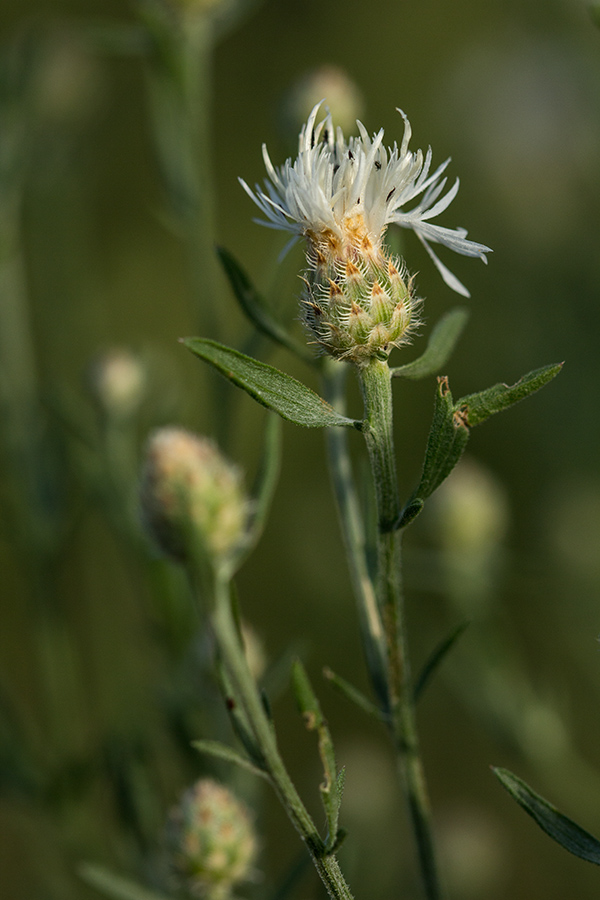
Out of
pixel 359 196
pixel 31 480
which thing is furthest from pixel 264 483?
pixel 31 480

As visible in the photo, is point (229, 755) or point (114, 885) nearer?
point (229, 755)

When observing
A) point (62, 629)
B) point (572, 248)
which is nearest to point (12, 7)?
point (572, 248)

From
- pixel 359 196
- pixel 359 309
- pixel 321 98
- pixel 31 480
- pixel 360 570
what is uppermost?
pixel 321 98

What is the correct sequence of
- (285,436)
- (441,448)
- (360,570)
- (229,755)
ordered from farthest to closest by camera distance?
(285,436) → (360,570) → (229,755) → (441,448)

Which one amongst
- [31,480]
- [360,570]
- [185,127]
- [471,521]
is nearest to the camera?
[360,570]

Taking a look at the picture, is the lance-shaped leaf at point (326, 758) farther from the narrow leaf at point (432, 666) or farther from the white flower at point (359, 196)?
the white flower at point (359, 196)

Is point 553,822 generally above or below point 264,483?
below

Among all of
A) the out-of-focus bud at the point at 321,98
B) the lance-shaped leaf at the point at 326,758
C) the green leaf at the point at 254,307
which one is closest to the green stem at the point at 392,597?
the lance-shaped leaf at the point at 326,758

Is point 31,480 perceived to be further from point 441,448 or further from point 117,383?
point 441,448
